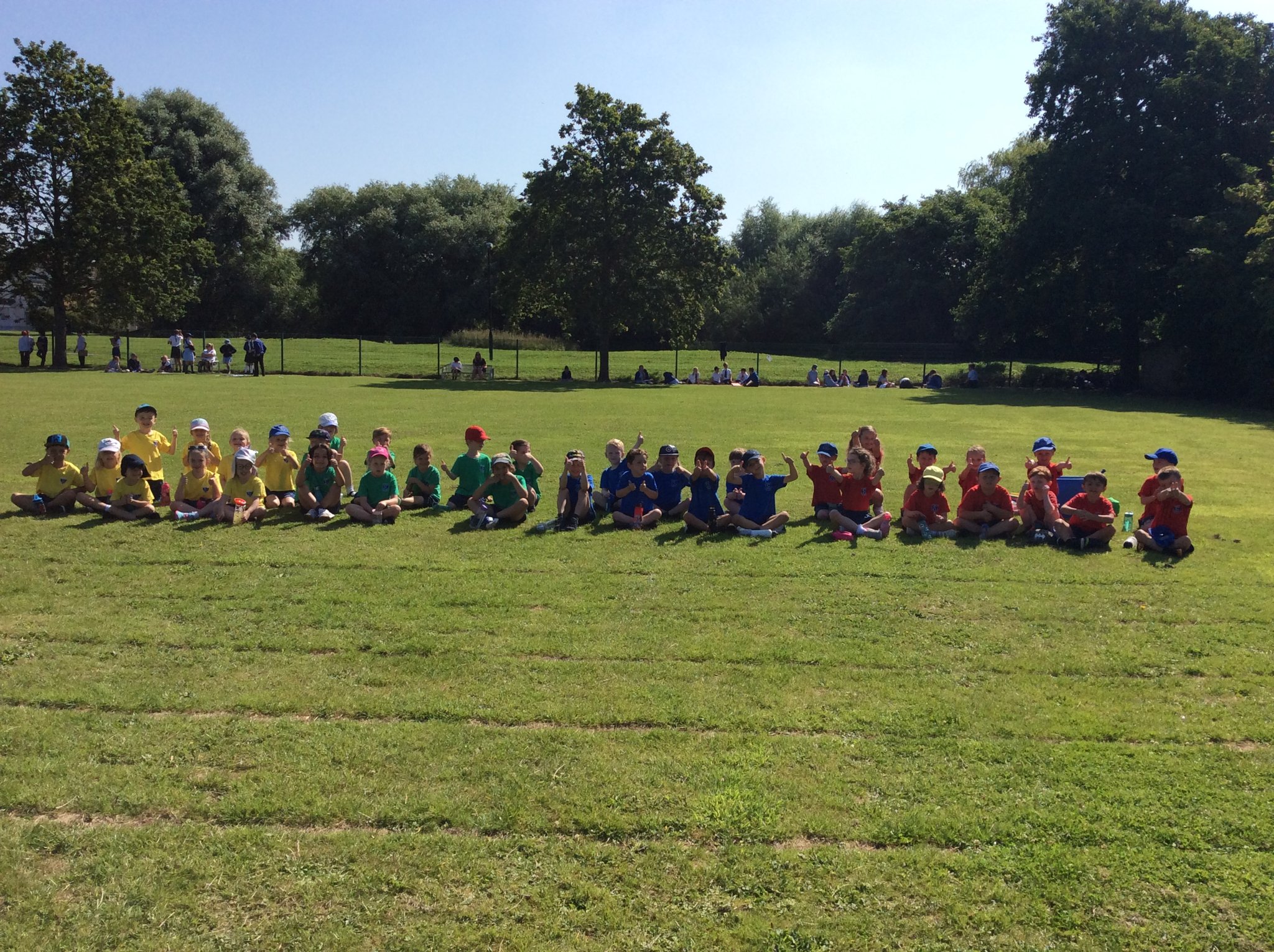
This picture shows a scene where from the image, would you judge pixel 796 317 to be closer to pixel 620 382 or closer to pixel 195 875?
pixel 620 382

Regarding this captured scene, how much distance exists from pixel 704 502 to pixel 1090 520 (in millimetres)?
4071

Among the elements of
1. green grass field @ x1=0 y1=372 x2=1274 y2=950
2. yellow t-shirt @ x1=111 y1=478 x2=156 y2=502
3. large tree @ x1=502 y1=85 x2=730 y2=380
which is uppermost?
large tree @ x1=502 y1=85 x2=730 y2=380

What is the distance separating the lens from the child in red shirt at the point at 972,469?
1142 cm

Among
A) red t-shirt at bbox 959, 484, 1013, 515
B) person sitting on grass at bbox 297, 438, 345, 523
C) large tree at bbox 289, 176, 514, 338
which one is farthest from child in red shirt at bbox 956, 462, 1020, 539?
large tree at bbox 289, 176, 514, 338

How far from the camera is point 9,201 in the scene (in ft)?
145

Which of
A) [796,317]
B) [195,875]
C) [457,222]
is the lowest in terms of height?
[195,875]

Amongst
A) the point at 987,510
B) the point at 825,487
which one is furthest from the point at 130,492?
the point at 987,510

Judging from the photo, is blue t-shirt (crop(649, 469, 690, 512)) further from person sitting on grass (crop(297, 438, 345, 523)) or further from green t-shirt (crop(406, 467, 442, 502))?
person sitting on grass (crop(297, 438, 345, 523))

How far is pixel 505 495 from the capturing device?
11.6 metres

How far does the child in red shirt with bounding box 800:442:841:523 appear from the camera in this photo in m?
11.6

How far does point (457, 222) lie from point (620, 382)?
34.0 m

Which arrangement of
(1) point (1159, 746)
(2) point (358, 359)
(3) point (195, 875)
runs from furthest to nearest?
(2) point (358, 359) → (1) point (1159, 746) → (3) point (195, 875)

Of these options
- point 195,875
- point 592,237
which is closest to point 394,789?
point 195,875

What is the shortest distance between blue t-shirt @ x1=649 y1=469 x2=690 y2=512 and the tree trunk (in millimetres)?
42127
